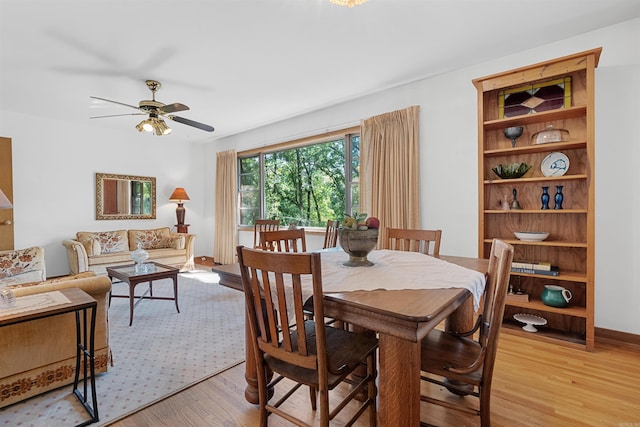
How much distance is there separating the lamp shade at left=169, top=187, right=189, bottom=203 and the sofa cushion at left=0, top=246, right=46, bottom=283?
8.27 ft

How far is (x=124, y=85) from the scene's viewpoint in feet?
11.3

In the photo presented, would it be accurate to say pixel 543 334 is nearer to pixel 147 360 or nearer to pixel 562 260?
pixel 562 260

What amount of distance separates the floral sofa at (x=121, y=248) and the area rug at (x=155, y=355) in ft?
3.60

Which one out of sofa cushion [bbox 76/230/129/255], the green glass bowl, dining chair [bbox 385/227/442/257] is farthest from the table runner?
sofa cushion [bbox 76/230/129/255]

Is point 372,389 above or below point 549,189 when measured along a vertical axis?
below

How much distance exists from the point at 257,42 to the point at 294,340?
246cm

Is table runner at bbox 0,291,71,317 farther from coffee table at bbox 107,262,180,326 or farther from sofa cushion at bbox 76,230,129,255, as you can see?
sofa cushion at bbox 76,230,129,255

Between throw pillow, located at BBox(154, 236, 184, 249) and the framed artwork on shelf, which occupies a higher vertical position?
the framed artwork on shelf

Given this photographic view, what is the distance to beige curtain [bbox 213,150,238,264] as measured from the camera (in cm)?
577

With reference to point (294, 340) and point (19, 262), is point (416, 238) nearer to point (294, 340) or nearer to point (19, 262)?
point (294, 340)

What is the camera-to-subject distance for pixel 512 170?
2689 millimetres

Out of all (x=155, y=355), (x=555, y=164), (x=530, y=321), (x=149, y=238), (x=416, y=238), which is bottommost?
(x=155, y=355)

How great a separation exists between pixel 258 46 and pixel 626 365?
148 inches

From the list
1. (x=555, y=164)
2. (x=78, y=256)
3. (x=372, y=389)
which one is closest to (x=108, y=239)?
(x=78, y=256)
